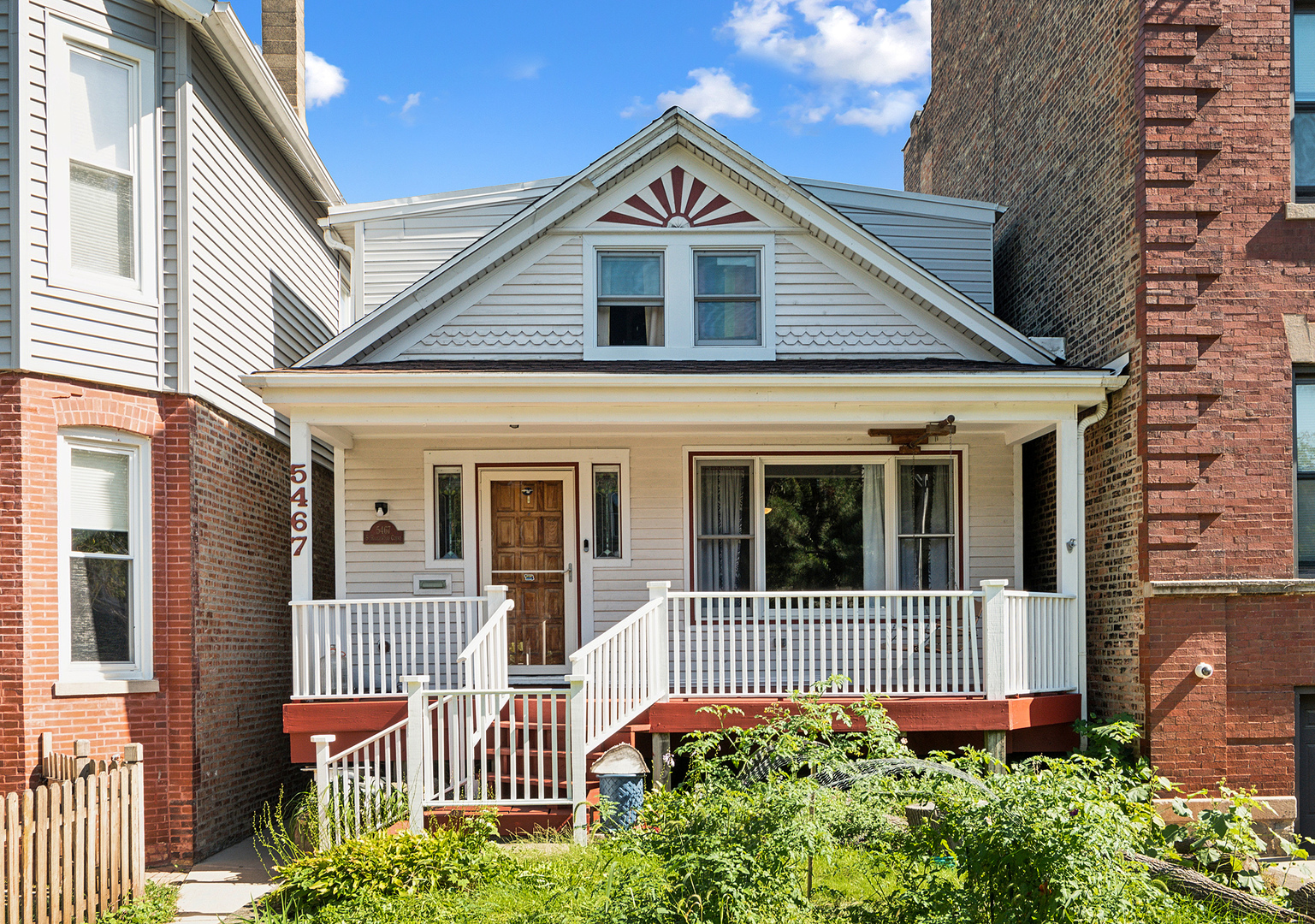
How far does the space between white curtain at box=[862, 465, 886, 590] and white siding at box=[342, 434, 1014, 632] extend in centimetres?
77

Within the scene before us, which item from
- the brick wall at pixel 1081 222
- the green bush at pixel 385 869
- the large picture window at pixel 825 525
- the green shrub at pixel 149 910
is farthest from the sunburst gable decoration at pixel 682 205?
the green shrub at pixel 149 910

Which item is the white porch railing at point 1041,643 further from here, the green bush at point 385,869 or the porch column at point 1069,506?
the green bush at point 385,869

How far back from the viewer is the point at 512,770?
8.37 m

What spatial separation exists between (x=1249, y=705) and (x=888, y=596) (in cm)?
334

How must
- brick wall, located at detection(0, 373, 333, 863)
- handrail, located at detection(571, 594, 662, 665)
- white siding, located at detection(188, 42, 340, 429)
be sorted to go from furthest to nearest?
white siding, located at detection(188, 42, 340, 429) → handrail, located at detection(571, 594, 662, 665) → brick wall, located at detection(0, 373, 333, 863)

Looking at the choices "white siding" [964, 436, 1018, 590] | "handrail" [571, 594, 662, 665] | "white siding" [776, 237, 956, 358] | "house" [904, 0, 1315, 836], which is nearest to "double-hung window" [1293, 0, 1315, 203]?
"house" [904, 0, 1315, 836]

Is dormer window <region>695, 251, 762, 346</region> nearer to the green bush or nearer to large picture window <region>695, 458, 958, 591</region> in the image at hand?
large picture window <region>695, 458, 958, 591</region>

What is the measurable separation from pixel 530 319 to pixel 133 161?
4.07 metres

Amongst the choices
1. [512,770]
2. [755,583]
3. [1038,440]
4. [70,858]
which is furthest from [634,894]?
[1038,440]

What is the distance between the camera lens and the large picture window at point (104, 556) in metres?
8.73

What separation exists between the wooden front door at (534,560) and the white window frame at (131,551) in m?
3.62

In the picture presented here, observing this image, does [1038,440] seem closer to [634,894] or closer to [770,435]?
[770,435]

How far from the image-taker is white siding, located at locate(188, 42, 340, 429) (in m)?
9.87

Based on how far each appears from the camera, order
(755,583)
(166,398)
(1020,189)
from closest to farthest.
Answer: (166,398) < (755,583) < (1020,189)
